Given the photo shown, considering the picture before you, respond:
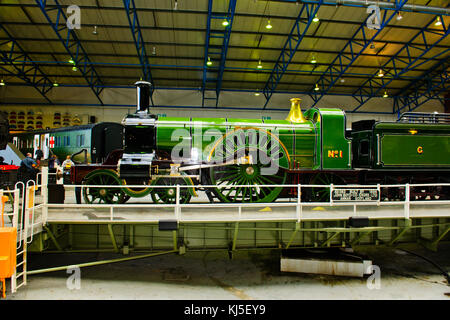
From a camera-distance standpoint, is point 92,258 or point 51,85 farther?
point 51,85

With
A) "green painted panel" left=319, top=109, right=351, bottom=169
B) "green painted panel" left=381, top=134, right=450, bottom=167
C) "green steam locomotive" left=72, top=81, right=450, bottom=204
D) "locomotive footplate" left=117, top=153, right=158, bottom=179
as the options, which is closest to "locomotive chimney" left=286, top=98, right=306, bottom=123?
"green steam locomotive" left=72, top=81, right=450, bottom=204

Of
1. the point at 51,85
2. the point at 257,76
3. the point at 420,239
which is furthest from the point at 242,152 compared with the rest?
the point at 51,85

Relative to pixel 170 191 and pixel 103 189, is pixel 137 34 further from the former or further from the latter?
pixel 170 191

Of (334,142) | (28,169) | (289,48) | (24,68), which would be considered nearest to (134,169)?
(28,169)

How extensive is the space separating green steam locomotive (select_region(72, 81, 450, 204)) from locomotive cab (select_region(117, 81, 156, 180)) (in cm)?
2

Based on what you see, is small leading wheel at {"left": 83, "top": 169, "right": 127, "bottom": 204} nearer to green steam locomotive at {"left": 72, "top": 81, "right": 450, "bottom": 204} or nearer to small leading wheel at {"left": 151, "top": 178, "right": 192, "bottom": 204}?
green steam locomotive at {"left": 72, "top": 81, "right": 450, "bottom": 204}

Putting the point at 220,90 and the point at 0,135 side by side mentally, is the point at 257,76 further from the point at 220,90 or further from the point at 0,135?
the point at 0,135

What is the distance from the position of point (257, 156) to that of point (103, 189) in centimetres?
402

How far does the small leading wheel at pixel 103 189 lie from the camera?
7.01 m

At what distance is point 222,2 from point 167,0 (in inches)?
104

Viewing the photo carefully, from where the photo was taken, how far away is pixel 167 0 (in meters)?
13.4

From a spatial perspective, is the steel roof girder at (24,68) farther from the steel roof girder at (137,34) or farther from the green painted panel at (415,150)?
the green painted panel at (415,150)

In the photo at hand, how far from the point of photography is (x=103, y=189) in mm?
7047

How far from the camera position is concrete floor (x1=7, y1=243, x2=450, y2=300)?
20.5 feet
